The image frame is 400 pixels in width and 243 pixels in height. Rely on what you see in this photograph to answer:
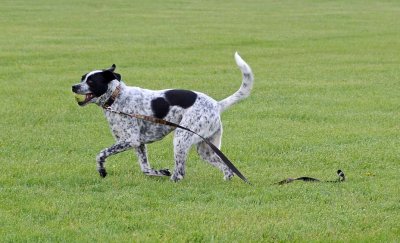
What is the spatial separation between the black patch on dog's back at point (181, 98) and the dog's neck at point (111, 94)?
1.76 feet

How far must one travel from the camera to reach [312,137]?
41.7 ft

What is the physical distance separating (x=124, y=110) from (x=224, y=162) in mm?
1229

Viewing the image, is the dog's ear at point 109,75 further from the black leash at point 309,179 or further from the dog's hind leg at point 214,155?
the black leash at point 309,179

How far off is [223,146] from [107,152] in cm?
257

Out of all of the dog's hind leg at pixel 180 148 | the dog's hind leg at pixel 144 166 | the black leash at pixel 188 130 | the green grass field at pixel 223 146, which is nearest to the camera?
the green grass field at pixel 223 146

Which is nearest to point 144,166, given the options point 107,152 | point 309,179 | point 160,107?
point 107,152

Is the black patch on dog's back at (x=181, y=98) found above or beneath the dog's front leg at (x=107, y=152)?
above

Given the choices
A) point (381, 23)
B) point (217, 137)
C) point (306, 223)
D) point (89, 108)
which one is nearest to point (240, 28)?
point (381, 23)

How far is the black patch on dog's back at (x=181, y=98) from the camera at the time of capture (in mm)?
9703

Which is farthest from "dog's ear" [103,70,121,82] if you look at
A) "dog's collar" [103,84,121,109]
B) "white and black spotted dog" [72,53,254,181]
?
"dog's collar" [103,84,121,109]

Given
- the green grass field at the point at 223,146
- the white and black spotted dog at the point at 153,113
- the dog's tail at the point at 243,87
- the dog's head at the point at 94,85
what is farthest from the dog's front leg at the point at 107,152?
the dog's tail at the point at 243,87

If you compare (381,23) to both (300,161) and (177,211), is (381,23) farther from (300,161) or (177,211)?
(177,211)

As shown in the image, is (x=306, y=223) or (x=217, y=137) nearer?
(x=306, y=223)

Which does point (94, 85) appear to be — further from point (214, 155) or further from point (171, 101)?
point (214, 155)
